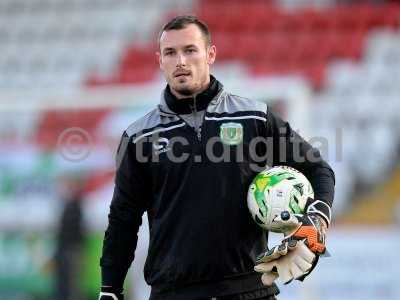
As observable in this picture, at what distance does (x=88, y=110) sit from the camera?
1200 cm

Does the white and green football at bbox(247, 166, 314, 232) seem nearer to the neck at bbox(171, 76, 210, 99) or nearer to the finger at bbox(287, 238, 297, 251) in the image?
the finger at bbox(287, 238, 297, 251)

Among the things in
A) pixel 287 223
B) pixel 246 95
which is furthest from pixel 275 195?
pixel 246 95

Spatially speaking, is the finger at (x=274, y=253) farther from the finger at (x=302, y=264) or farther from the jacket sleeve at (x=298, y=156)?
the jacket sleeve at (x=298, y=156)

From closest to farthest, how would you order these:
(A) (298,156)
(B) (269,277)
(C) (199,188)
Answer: (B) (269,277) < (C) (199,188) < (A) (298,156)

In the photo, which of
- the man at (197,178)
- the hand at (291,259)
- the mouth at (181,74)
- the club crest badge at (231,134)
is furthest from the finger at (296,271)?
the mouth at (181,74)

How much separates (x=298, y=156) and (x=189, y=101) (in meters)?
0.54

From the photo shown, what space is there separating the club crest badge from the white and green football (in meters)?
0.18

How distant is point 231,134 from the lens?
441 centimetres

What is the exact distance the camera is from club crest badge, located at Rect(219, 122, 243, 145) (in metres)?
4.40

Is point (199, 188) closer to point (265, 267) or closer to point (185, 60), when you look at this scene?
point (265, 267)

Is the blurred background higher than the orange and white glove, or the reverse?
the blurred background

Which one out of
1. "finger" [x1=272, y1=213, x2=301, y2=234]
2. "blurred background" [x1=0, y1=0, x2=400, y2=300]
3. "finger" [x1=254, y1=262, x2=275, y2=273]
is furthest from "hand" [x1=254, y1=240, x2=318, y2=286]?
"blurred background" [x1=0, y1=0, x2=400, y2=300]

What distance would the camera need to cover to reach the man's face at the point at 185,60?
14.5ft

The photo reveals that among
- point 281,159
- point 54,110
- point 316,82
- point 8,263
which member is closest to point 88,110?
point 54,110
